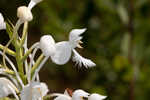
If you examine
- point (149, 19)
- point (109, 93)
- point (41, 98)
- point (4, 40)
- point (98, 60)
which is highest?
point (4, 40)

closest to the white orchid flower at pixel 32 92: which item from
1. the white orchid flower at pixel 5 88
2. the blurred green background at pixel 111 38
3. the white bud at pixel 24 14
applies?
the white orchid flower at pixel 5 88

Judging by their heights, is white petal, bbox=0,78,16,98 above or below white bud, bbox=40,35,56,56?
below

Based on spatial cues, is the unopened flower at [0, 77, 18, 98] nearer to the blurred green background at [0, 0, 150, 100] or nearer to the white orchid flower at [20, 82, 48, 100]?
the white orchid flower at [20, 82, 48, 100]

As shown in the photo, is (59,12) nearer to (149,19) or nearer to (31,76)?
(149,19)

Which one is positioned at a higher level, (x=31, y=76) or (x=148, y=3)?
(x=148, y=3)

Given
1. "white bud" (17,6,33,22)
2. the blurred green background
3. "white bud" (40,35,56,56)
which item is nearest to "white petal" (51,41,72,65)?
"white bud" (40,35,56,56)

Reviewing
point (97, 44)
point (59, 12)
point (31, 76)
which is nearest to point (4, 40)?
point (59, 12)
